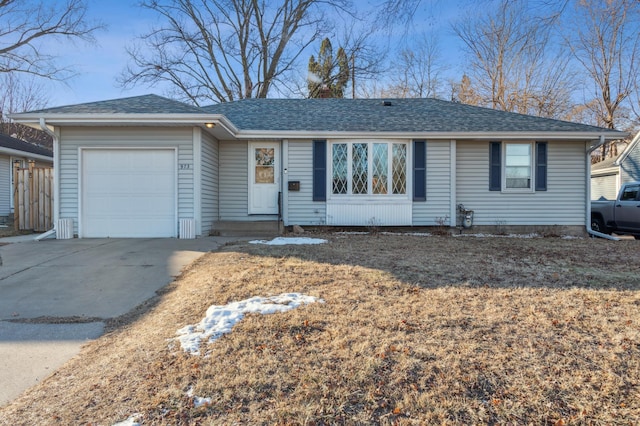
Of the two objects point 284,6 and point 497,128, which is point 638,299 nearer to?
point 497,128

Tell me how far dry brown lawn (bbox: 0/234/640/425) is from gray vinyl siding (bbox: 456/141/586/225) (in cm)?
589

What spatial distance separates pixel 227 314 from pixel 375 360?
1506 millimetres

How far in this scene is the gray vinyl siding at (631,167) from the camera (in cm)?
1720

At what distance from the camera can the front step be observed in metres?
9.62

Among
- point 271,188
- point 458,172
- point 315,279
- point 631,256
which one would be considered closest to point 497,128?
point 458,172

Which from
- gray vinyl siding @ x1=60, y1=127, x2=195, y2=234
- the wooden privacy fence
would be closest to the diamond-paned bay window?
gray vinyl siding @ x1=60, y1=127, x2=195, y2=234

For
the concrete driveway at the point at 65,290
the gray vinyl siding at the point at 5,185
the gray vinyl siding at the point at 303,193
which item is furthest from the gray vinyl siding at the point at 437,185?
the gray vinyl siding at the point at 5,185

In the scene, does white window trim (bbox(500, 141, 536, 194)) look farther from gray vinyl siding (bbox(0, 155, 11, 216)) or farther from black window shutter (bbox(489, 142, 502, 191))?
gray vinyl siding (bbox(0, 155, 11, 216))

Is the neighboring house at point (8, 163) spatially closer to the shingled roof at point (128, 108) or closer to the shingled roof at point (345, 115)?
the shingled roof at point (128, 108)

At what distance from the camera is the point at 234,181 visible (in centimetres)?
1050

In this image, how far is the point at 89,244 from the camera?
7699 millimetres

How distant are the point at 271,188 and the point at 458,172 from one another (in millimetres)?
5083

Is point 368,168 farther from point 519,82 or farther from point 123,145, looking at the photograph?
point 519,82

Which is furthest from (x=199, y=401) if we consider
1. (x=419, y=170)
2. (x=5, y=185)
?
(x=5, y=185)
